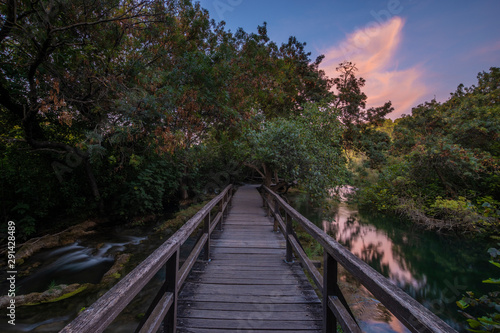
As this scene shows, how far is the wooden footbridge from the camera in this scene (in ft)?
3.83

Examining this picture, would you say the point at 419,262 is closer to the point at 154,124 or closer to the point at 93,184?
the point at 154,124

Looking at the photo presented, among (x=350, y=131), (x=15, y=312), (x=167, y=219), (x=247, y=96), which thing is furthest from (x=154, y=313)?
(x=350, y=131)

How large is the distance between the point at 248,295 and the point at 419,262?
8.80m

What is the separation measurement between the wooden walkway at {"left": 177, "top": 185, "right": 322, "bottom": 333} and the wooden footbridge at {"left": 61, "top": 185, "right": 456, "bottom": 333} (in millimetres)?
11

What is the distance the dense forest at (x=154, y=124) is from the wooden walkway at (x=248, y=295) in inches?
143

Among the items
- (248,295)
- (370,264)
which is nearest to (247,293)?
(248,295)

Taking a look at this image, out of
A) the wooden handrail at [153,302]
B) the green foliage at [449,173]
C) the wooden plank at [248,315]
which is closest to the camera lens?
the wooden handrail at [153,302]

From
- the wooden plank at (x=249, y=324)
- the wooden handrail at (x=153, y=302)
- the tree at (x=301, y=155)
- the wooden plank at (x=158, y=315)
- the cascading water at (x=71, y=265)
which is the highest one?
the tree at (x=301, y=155)

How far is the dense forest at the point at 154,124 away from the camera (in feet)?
20.1

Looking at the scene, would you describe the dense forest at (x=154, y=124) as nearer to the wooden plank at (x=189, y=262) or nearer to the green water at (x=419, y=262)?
the green water at (x=419, y=262)

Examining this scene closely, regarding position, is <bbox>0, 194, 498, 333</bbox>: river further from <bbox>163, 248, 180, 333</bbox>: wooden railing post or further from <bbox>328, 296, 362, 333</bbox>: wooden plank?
<bbox>328, 296, 362, 333</bbox>: wooden plank

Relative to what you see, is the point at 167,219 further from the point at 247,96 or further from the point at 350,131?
the point at 350,131

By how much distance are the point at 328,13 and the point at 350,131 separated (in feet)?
33.6

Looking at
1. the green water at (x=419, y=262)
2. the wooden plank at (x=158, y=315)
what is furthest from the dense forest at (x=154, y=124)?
the wooden plank at (x=158, y=315)
